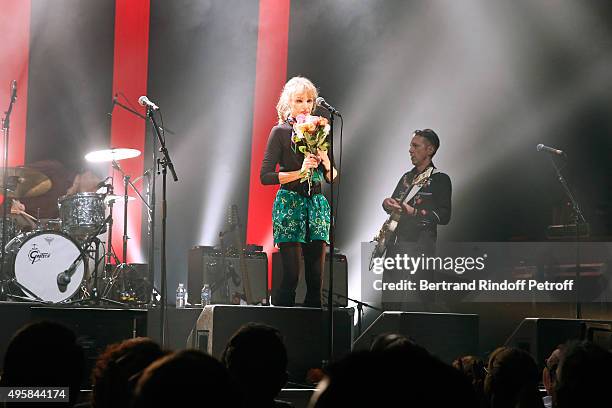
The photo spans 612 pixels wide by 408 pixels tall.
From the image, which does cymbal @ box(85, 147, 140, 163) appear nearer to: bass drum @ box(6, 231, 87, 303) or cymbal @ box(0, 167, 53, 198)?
cymbal @ box(0, 167, 53, 198)

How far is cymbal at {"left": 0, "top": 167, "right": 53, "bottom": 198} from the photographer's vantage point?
8.10m

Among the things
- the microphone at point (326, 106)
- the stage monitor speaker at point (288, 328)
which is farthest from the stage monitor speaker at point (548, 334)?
the microphone at point (326, 106)

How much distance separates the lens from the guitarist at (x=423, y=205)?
8180 millimetres

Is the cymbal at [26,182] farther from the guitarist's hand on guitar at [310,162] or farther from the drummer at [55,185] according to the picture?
the guitarist's hand on guitar at [310,162]

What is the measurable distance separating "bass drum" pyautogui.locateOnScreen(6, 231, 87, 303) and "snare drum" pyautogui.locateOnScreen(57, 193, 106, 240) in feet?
0.88

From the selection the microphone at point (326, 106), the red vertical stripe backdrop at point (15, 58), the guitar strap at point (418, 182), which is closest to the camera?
the microphone at point (326, 106)

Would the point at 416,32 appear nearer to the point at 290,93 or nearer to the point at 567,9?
the point at 567,9

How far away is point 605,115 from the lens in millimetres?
9523

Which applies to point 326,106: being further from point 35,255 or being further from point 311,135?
point 35,255

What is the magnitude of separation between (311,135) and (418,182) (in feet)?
8.72

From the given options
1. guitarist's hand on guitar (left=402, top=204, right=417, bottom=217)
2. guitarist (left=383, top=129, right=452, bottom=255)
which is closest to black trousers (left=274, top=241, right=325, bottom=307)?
guitarist (left=383, top=129, right=452, bottom=255)

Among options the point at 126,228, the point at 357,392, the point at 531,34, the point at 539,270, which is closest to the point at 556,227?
the point at 539,270

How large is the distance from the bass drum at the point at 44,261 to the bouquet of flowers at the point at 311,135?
10.5ft

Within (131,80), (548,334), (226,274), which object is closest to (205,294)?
(226,274)
